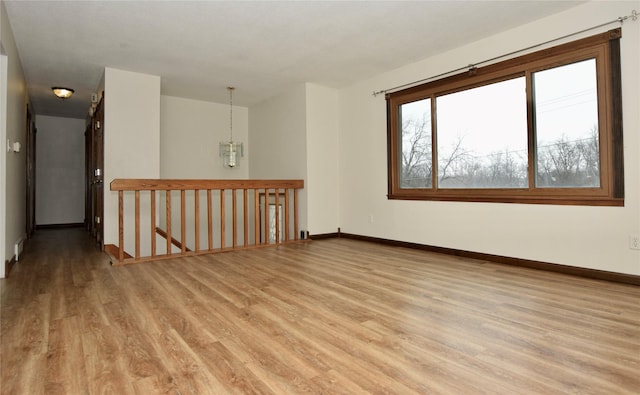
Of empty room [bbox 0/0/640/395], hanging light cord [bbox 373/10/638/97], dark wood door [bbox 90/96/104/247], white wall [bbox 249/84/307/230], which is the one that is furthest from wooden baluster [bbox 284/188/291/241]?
dark wood door [bbox 90/96/104/247]

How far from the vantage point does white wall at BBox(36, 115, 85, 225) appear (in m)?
7.38

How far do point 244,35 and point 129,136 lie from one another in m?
2.15

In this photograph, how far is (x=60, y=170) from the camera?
7.59 m

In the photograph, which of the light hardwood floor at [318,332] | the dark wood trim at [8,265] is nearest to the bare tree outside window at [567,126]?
the light hardwood floor at [318,332]

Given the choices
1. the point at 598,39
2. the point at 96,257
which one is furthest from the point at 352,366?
the point at 96,257

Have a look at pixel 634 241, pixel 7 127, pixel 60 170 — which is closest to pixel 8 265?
pixel 7 127

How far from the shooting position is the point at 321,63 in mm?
4586

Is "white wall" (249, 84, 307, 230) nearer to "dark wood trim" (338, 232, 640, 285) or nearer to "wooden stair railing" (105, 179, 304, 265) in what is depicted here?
"wooden stair railing" (105, 179, 304, 265)

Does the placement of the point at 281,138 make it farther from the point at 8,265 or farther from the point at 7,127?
the point at 8,265

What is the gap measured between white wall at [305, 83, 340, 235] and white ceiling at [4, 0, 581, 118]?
0.43m

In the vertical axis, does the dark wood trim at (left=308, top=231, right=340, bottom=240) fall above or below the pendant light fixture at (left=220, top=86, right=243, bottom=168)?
below

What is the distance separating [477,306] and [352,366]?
1192 millimetres

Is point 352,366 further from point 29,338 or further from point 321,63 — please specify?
point 321,63

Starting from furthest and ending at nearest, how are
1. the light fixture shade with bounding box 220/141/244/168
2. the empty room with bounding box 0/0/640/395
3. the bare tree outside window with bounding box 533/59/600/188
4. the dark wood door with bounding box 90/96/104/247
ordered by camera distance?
the light fixture shade with bounding box 220/141/244/168
the dark wood door with bounding box 90/96/104/247
the bare tree outside window with bounding box 533/59/600/188
the empty room with bounding box 0/0/640/395
